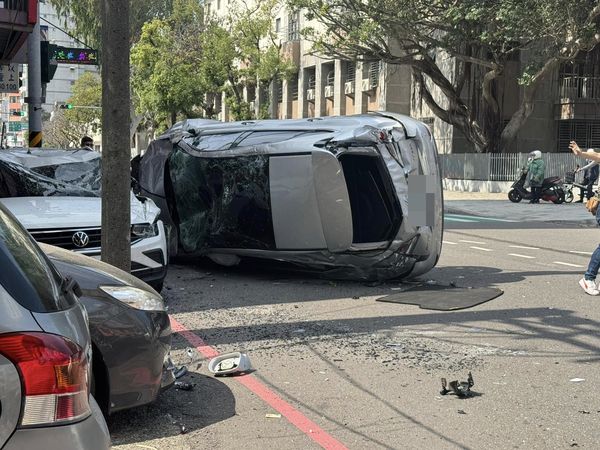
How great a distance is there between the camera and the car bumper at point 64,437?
2.13m

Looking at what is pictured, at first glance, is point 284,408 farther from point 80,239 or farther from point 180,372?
A: point 80,239

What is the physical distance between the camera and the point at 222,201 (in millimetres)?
Answer: 9812

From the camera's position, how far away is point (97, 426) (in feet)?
7.88

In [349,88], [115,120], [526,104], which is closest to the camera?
[115,120]

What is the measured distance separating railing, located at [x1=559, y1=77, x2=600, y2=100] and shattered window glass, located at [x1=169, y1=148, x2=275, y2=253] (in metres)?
32.4

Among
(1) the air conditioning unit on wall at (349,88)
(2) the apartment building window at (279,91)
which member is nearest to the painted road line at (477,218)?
(1) the air conditioning unit on wall at (349,88)

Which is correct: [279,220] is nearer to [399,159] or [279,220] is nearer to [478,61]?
[399,159]

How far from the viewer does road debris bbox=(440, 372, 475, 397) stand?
17.0 ft

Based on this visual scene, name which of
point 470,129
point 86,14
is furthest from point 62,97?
point 470,129

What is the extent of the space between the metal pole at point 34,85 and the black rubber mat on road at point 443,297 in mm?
11185

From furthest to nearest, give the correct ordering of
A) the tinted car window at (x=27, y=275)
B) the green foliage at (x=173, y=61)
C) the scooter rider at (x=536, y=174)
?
the green foliage at (x=173, y=61), the scooter rider at (x=536, y=174), the tinted car window at (x=27, y=275)

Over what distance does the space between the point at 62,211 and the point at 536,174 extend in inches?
790

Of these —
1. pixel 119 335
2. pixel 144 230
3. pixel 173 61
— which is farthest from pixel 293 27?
pixel 119 335

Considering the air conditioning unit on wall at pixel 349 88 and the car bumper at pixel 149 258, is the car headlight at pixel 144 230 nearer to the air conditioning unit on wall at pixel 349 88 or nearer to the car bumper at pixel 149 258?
the car bumper at pixel 149 258
